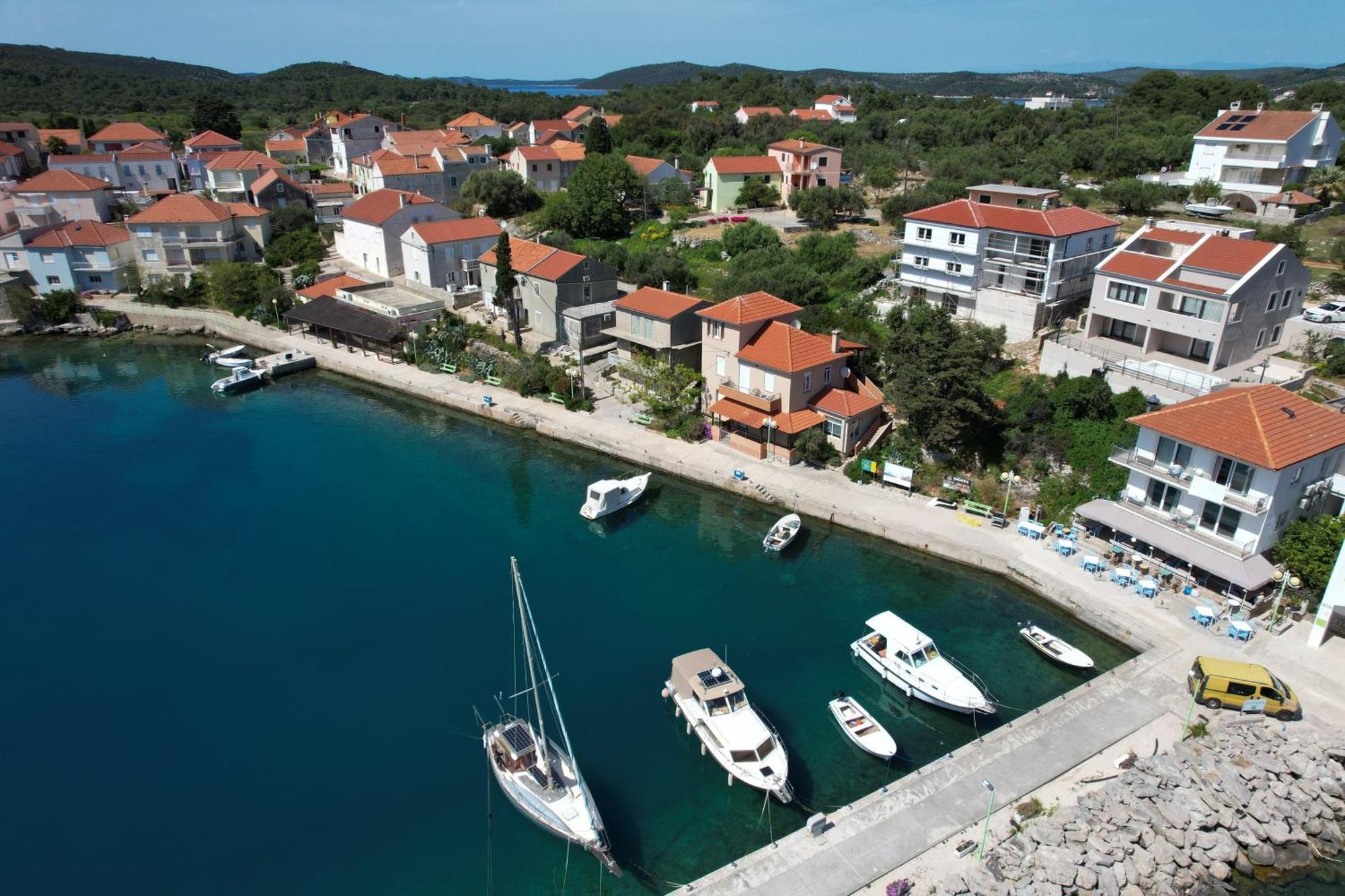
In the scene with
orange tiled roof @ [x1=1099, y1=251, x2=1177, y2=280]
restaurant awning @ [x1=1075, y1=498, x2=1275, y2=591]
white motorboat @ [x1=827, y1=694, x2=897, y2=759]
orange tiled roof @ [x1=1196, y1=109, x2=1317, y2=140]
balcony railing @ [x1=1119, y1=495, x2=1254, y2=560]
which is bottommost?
white motorboat @ [x1=827, y1=694, x2=897, y2=759]

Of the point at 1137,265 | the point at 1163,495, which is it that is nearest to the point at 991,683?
the point at 1163,495

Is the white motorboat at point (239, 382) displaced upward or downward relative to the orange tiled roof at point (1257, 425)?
downward

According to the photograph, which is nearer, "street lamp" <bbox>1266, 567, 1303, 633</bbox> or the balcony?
"street lamp" <bbox>1266, 567, 1303, 633</bbox>

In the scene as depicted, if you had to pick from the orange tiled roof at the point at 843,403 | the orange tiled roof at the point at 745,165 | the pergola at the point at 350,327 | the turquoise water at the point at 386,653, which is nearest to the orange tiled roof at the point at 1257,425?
the turquoise water at the point at 386,653

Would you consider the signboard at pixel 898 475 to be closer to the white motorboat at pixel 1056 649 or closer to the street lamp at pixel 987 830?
the white motorboat at pixel 1056 649

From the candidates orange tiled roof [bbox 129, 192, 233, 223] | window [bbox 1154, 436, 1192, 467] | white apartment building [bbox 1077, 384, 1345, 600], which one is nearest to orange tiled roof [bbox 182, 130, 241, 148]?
orange tiled roof [bbox 129, 192, 233, 223]

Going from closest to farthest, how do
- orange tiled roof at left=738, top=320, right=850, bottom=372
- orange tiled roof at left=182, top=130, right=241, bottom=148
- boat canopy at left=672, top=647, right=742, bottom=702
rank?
boat canopy at left=672, top=647, right=742, bottom=702, orange tiled roof at left=738, top=320, right=850, bottom=372, orange tiled roof at left=182, top=130, right=241, bottom=148

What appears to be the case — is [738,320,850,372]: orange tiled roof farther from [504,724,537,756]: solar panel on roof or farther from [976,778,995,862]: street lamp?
[976,778,995,862]: street lamp
